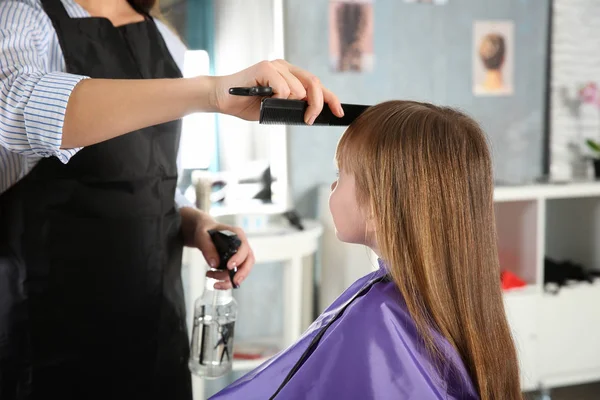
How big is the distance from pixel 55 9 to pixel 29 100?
29 cm

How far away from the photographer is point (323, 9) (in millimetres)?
Result: 2688

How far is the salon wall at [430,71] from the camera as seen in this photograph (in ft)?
8.87

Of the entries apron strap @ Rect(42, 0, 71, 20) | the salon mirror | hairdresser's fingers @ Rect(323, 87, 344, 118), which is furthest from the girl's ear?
the salon mirror

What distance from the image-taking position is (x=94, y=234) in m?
1.08

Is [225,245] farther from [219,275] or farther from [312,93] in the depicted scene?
[312,93]

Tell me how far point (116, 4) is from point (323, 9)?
5.32ft

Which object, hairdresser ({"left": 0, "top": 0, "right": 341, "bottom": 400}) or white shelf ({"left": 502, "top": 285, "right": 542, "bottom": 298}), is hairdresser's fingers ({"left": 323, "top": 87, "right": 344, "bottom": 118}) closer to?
hairdresser ({"left": 0, "top": 0, "right": 341, "bottom": 400})

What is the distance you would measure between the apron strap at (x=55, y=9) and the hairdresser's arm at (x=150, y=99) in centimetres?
27

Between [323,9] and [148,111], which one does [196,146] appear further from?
[148,111]

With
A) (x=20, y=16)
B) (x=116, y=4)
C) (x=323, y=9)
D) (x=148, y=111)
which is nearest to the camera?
(x=148, y=111)

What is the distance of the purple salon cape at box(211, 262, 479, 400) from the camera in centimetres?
91

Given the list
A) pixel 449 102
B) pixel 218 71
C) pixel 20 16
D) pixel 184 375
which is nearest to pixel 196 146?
pixel 218 71

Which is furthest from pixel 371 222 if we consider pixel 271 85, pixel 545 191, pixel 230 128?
pixel 545 191

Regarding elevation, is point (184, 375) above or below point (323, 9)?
below
